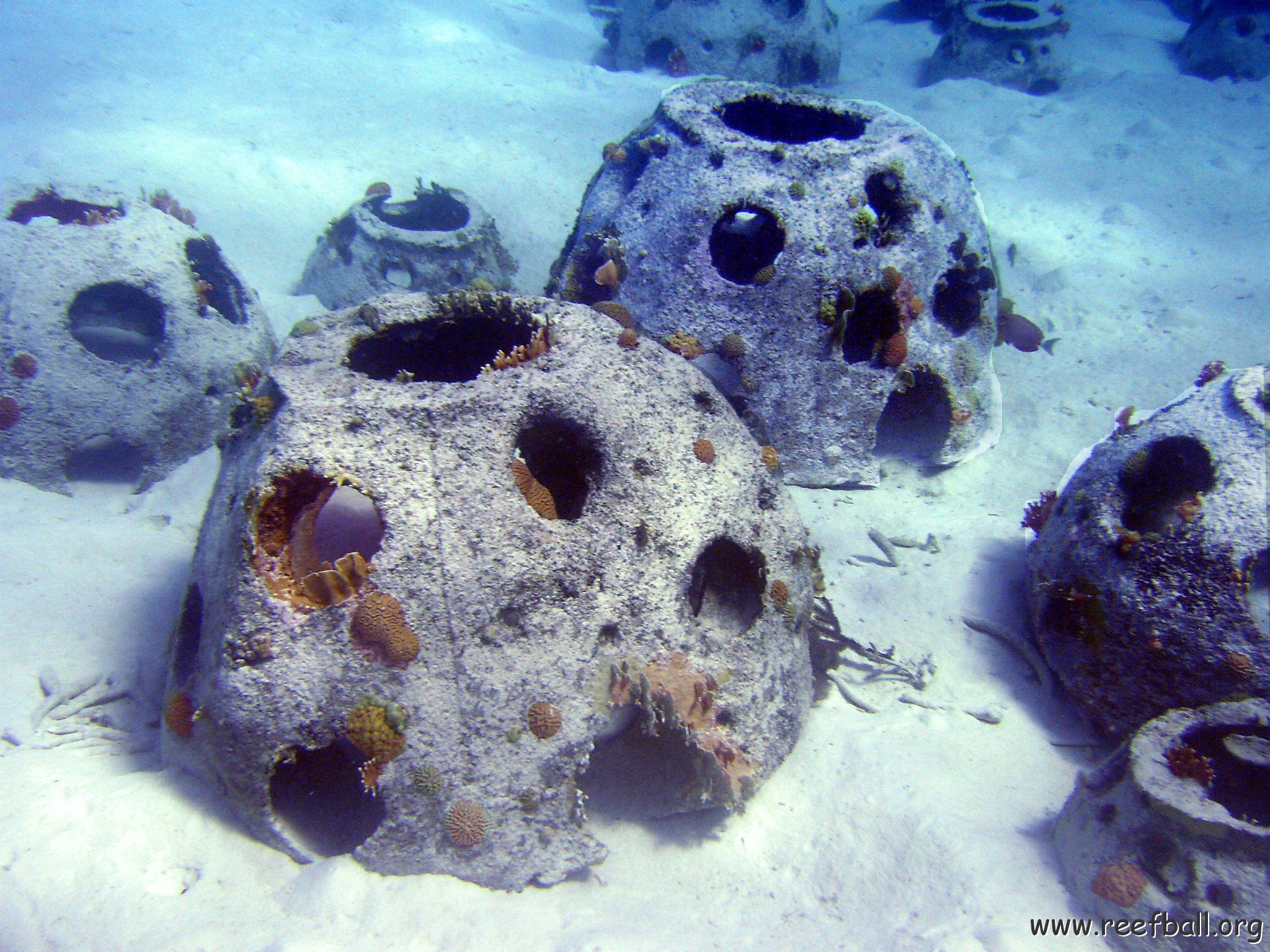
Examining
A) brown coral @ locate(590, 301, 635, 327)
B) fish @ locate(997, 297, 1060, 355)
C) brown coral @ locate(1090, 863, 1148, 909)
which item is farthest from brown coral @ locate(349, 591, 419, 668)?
fish @ locate(997, 297, 1060, 355)

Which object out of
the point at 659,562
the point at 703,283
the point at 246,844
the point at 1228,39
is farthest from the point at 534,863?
the point at 1228,39

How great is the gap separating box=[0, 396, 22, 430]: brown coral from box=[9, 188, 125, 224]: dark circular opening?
2.35 metres

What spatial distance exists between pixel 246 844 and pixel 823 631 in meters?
4.33

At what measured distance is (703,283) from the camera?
21.8 feet

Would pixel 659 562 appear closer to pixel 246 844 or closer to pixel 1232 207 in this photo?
pixel 246 844

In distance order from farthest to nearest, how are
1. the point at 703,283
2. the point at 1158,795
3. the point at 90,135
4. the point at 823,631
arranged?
the point at 90,135 → the point at 703,283 → the point at 823,631 → the point at 1158,795

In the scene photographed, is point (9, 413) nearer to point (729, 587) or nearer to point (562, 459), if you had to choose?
point (562, 459)

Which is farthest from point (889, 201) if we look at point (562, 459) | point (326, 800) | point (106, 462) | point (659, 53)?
point (659, 53)

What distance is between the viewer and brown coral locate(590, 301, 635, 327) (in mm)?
6145

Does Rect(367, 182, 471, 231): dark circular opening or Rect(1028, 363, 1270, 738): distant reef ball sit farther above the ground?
Rect(1028, 363, 1270, 738): distant reef ball

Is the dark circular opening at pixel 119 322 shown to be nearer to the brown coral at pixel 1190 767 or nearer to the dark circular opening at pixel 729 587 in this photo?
the dark circular opening at pixel 729 587

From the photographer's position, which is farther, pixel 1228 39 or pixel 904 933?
pixel 1228 39

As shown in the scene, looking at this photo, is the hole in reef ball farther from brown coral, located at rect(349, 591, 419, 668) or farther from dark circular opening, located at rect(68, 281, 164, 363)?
dark circular opening, located at rect(68, 281, 164, 363)

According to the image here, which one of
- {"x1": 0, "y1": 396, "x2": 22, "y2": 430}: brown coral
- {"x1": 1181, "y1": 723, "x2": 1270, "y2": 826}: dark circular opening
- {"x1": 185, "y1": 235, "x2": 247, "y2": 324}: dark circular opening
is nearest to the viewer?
{"x1": 1181, "y1": 723, "x2": 1270, "y2": 826}: dark circular opening
